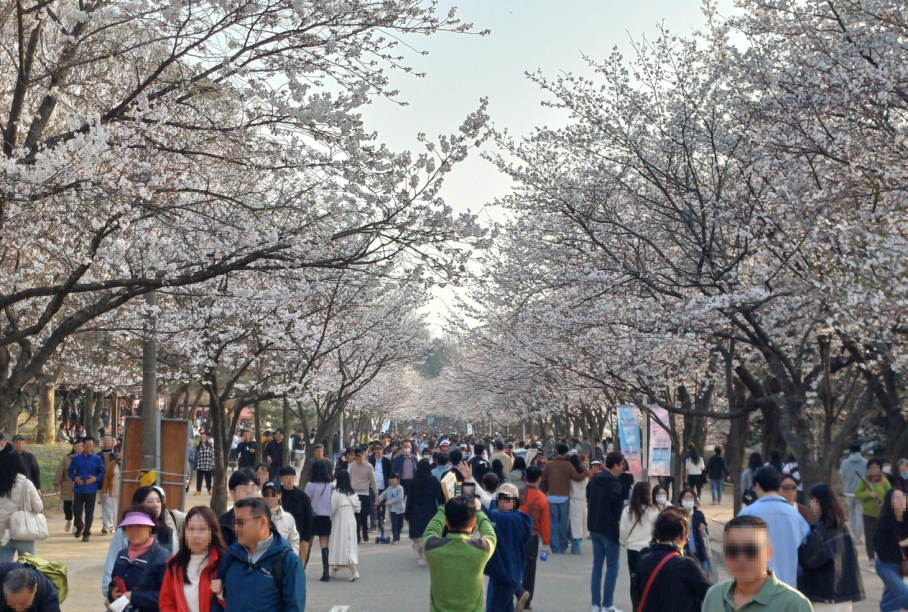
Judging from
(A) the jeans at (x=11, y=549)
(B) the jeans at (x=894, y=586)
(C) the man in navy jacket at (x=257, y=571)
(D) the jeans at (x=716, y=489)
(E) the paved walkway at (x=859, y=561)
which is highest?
(C) the man in navy jacket at (x=257, y=571)

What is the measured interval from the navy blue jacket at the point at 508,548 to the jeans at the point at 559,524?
8078 mm

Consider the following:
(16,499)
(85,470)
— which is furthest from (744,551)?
(85,470)

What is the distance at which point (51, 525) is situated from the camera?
1959 cm

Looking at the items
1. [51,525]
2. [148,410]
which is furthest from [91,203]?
[51,525]

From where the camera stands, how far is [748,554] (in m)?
3.87

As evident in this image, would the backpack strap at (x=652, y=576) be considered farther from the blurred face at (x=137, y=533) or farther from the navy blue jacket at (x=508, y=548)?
the blurred face at (x=137, y=533)

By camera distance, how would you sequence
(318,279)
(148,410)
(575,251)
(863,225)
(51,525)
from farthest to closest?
(51,525) → (575,251) → (148,410) → (863,225) → (318,279)

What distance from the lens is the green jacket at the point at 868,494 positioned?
539 inches

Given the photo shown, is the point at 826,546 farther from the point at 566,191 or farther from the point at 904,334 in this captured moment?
the point at 566,191

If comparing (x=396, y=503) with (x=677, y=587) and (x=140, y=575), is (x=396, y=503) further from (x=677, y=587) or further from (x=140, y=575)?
(x=677, y=587)

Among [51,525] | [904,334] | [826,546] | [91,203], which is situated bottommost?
[51,525]

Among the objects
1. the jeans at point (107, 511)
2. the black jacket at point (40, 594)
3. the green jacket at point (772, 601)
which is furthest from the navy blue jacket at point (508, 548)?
the jeans at point (107, 511)

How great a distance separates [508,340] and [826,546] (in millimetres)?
20645

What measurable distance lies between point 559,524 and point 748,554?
13.0 m
